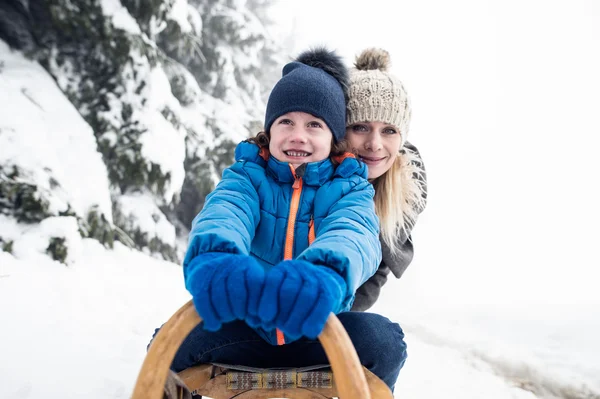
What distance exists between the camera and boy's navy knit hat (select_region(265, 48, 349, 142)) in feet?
4.65

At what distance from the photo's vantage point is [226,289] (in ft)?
2.36

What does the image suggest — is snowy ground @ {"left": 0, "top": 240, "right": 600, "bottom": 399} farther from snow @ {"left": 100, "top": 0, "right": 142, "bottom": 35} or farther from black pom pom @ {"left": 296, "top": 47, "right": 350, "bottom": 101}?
snow @ {"left": 100, "top": 0, "right": 142, "bottom": 35}

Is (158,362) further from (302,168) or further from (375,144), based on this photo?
(375,144)

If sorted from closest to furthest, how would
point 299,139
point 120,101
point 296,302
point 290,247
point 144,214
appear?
point 296,302 → point 290,247 → point 299,139 → point 120,101 → point 144,214

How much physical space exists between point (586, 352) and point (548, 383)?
772 mm

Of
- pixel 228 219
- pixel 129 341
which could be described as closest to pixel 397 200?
pixel 228 219

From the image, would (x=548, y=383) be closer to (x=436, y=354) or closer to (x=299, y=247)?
(x=436, y=354)

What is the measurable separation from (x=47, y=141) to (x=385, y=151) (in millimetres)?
2426

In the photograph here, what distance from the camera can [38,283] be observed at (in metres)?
2.29

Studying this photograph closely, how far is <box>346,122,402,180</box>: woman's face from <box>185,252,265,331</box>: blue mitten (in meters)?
1.21

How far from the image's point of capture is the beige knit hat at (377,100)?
1.81 m

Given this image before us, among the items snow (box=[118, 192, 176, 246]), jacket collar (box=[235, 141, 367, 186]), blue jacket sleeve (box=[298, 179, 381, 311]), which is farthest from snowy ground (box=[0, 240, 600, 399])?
blue jacket sleeve (box=[298, 179, 381, 311])

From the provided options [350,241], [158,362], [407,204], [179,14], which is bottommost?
[158,362]

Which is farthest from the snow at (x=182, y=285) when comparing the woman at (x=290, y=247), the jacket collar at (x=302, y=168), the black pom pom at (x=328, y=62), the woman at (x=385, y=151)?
the jacket collar at (x=302, y=168)
